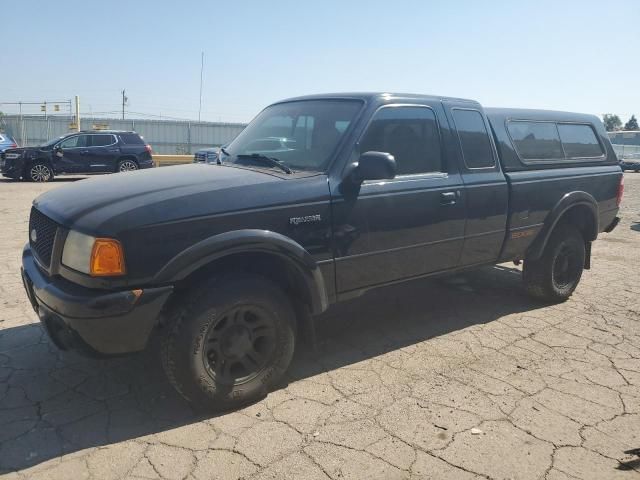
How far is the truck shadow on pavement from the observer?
111 inches

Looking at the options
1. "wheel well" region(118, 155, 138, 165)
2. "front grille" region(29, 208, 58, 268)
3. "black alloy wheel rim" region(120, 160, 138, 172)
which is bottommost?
"black alloy wheel rim" region(120, 160, 138, 172)

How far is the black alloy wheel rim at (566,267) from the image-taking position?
5176 mm

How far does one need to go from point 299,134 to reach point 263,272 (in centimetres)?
117

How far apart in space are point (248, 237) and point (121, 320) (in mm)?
808

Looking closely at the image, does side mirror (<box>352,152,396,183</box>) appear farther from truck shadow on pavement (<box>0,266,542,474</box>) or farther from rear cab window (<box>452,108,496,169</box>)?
truck shadow on pavement (<box>0,266,542,474</box>)

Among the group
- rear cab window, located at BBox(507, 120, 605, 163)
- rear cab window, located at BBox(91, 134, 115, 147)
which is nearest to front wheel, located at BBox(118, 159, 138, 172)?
rear cab window, located at BBox(91, 134, 115, 147)

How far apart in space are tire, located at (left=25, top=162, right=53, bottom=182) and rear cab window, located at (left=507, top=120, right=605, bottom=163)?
15521 millimetres

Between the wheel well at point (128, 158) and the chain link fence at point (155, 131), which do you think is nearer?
the wheel well at point (128, 158)

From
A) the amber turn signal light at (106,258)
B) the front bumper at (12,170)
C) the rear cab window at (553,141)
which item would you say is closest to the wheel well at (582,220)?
the rear cab window at (553,141)

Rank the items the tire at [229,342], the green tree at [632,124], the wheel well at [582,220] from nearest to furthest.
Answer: the tire at [229,342] < the wheel well at [582,220] < the green tree at [632,124]

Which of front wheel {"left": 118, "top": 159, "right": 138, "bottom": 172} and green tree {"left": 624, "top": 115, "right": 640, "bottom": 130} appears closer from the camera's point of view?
front wheel {"left": 118, "top": 159, "right": 138, "bottom": 172}

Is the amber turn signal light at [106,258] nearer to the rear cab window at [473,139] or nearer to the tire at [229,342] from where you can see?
the tire at [229,342]

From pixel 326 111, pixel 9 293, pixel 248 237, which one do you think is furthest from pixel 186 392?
pixel 9 293

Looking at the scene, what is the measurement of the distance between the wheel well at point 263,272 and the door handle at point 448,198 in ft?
4.51
